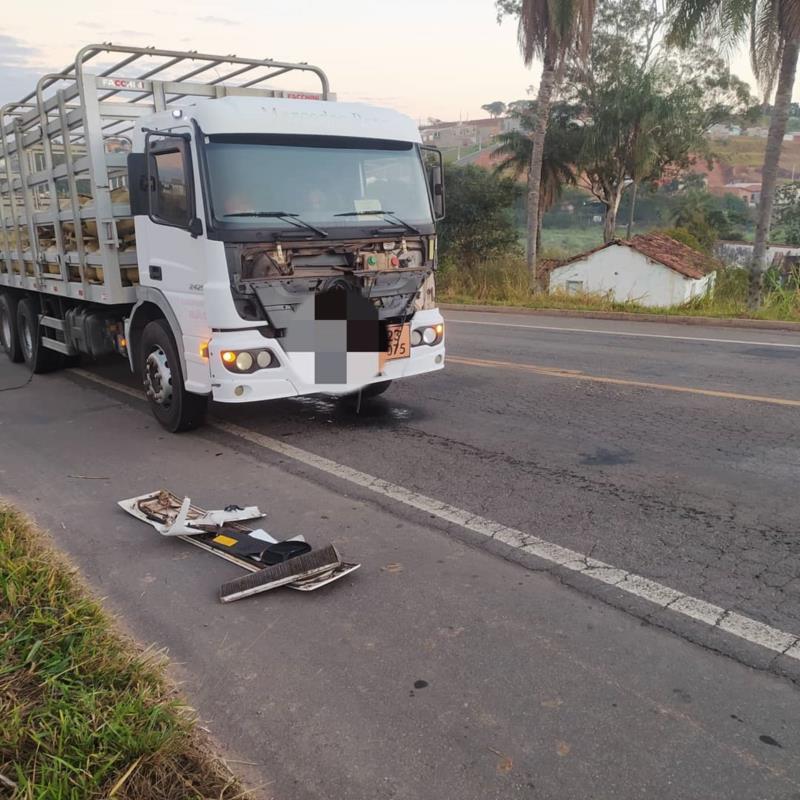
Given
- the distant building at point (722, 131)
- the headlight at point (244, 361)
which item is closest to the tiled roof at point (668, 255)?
the distant building at point (722, 131)

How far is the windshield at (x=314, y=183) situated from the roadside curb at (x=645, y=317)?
9152 mm

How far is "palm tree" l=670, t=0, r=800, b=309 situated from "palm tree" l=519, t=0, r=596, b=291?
14.6 feet

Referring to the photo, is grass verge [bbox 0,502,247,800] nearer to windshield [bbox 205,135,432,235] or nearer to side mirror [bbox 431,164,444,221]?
windshield [bbox 205,135,432,235]

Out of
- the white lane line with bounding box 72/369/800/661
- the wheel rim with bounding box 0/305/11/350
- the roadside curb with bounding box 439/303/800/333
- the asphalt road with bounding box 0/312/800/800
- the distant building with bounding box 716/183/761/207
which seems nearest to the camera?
the asphalt road with bounding box 0/312/800/800

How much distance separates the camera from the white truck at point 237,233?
5504 millimetres

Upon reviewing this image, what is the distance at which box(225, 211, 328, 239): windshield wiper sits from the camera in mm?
5487

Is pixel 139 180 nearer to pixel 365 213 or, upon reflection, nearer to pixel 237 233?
pixel 237 233

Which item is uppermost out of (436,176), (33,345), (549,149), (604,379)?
(549,149)

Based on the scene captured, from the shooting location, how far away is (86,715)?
2547 millimetres

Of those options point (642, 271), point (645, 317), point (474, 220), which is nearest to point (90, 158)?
point (645, 317)

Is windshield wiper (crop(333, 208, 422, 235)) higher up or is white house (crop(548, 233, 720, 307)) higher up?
windshield wiper (crop(333, 208, 422, 235))

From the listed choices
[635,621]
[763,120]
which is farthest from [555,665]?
[763,120]

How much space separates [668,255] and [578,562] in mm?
27749

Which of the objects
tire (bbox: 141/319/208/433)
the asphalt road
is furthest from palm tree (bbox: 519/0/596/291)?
tire (bbox: 141/319/208/433)
